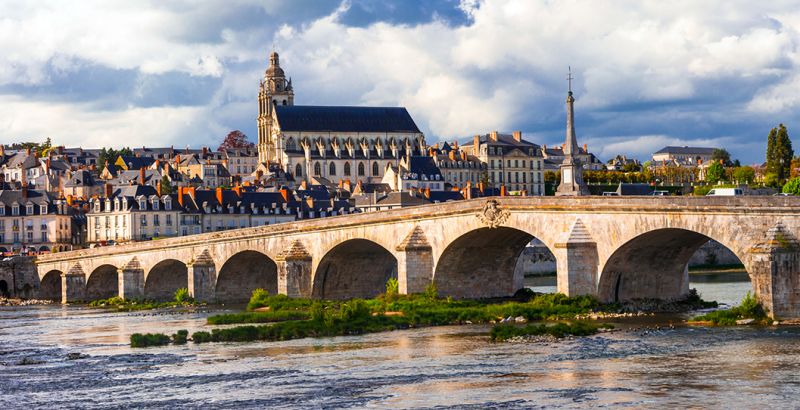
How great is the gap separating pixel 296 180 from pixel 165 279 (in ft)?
321

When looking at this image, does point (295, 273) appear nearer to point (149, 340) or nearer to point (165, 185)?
point (149, 340)

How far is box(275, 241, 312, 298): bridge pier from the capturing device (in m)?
68.9

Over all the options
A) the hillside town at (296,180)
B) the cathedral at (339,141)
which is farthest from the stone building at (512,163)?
the cathedral at (339,141)

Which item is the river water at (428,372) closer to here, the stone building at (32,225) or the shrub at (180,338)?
the shrub at (180,338)

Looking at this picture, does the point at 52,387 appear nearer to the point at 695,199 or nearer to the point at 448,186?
the point at 695,199

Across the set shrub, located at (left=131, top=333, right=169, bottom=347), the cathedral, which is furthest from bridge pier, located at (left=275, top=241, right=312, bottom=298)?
the cathedral

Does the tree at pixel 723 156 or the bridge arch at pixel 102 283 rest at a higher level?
the tree at pixel 723 156

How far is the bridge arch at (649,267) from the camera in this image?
50219mm

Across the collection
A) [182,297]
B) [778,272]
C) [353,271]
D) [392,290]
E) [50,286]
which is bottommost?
[182,297]

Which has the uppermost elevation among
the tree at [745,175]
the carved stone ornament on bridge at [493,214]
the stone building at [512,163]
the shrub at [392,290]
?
the stone building at [512,163]

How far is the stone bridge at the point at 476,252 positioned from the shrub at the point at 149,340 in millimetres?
14388

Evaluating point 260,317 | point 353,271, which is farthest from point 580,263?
point 353,271

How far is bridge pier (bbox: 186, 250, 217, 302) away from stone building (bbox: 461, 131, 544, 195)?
99632 mm

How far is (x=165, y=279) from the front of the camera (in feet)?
279
